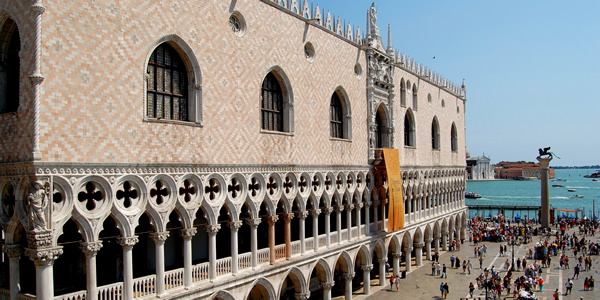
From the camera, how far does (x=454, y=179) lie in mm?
36625

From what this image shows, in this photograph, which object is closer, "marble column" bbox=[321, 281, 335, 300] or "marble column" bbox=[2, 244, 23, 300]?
"marble column" bbox=[2, 244, 23, 300]

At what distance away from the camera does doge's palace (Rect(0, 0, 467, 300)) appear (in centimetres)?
1005

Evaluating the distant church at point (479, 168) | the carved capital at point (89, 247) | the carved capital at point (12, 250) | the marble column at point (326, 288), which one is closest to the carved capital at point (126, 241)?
the carved capital at point (89, 247)

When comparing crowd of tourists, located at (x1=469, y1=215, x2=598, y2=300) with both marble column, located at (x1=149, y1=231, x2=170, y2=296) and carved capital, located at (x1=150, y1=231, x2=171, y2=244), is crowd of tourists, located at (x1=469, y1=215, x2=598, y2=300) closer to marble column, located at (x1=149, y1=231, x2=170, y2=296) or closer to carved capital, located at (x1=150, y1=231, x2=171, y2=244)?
marble column, located at (x1=149, y1=231, x2=170, y2=296)

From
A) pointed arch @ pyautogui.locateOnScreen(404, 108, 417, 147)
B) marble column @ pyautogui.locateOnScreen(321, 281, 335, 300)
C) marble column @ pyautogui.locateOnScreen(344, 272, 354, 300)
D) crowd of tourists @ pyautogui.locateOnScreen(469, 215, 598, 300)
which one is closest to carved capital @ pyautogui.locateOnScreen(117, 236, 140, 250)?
marble column @ pyautogui.locateOnScreen(321, 281, 335, 300)

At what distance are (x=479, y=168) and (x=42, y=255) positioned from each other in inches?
7853


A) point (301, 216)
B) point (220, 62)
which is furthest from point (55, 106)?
point (301, 216)

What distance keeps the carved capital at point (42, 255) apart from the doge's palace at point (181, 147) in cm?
2

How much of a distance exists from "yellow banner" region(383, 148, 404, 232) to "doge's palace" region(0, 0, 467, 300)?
0.82 ft

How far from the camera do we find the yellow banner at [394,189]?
77.9ft

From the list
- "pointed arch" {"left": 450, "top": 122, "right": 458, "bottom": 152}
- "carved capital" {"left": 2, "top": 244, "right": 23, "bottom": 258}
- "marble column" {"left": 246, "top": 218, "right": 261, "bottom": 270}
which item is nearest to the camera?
"carved capital" {"left": 2, "top": 244, "right": 23, "bottom": 258}

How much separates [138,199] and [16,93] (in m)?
3.68

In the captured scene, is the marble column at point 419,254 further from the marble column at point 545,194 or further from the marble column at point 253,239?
the marble column at point 545,194

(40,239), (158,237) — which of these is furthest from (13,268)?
(158,237)
